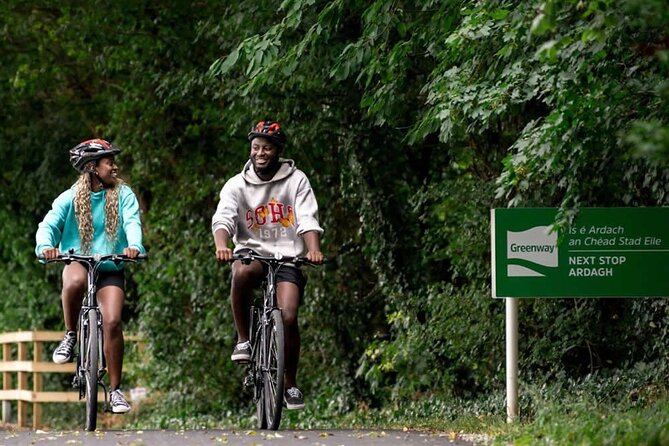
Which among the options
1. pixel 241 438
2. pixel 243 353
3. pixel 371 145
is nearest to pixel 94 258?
pixel 243 353

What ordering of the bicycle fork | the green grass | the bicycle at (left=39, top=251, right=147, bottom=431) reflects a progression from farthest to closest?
the bicycle fork
the bicycle at (left=39, top=251, right=147, bottom=431)
the green grass

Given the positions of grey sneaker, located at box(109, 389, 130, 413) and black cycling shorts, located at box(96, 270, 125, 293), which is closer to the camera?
grey sneaker, located at box(109, 389, 130, 413)

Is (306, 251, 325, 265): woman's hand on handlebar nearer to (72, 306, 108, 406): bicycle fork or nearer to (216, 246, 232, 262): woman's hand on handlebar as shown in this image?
(216, 246, 232, 262): woman's hand on handlebar

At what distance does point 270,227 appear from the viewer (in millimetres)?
10109

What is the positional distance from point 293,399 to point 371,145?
5197mm

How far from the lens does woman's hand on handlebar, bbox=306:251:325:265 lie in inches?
386

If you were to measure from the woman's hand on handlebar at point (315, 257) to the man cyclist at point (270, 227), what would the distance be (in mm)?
28

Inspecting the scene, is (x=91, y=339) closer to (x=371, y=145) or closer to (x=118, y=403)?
(x=118, y=403)

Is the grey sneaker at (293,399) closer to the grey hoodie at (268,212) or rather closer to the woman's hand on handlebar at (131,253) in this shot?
the grey hoodie at (268,212)

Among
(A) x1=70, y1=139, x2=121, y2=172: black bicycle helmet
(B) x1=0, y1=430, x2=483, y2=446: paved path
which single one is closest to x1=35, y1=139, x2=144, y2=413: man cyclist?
(A) x1=70, y1=139, x2=121, y2=172: black bicycle helmet

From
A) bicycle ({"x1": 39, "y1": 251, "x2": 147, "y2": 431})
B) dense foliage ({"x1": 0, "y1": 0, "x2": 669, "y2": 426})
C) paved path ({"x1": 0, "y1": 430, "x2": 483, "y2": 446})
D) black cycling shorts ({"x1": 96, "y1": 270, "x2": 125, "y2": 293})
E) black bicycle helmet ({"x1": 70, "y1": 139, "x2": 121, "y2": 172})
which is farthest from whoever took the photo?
black bicycle helmet ({"x1": 70, "y1": 139, "x2": 121, "y2": 172})

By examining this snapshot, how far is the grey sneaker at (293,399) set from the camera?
9.84 metres

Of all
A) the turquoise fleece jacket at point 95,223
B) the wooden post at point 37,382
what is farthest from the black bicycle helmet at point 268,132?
the wooden post at point 37,382

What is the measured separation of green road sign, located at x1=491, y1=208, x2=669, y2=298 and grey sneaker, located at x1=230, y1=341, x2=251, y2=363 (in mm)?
1673
